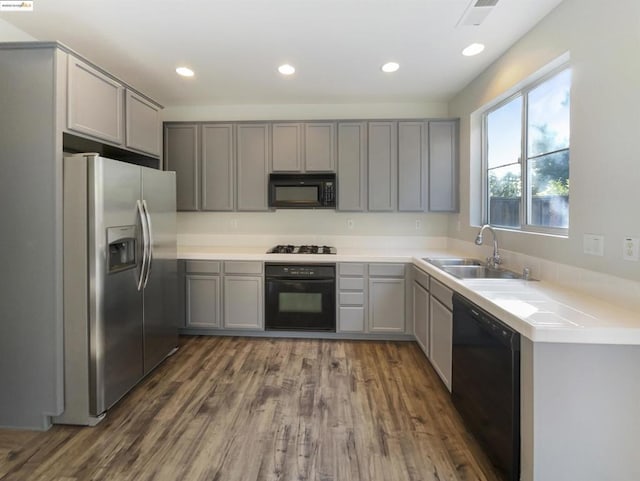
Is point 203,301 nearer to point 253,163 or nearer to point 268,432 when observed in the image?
point 253,163

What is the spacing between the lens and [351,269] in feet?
11.0

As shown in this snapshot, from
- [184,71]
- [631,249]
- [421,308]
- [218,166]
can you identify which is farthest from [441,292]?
[184,71]

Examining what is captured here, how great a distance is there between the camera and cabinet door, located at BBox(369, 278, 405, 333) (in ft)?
10.8

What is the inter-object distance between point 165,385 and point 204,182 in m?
2.12

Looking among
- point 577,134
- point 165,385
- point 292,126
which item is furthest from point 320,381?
point 292,126

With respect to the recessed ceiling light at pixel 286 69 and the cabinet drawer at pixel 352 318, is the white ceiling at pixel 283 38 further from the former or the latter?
the cabinet drawer at pixel 352 318

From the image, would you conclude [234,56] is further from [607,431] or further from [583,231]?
[607,431]

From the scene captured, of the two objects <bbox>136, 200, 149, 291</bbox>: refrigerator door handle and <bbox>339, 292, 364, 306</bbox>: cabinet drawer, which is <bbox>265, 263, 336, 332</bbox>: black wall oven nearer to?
<bbox>339, 292, 364, 306</bbox>: cabinet drawer

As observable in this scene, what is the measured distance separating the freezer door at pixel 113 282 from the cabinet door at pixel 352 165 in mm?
2005

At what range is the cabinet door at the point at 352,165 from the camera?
11.8ft

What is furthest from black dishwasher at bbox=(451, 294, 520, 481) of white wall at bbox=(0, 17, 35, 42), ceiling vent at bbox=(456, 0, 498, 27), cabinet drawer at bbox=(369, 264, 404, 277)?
white wall at bbox=(0, 17, 35, 42)

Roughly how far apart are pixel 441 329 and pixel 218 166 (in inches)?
111

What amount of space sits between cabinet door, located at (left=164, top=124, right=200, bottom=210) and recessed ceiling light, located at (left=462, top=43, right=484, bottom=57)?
2.76 metres

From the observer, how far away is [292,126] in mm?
3623
